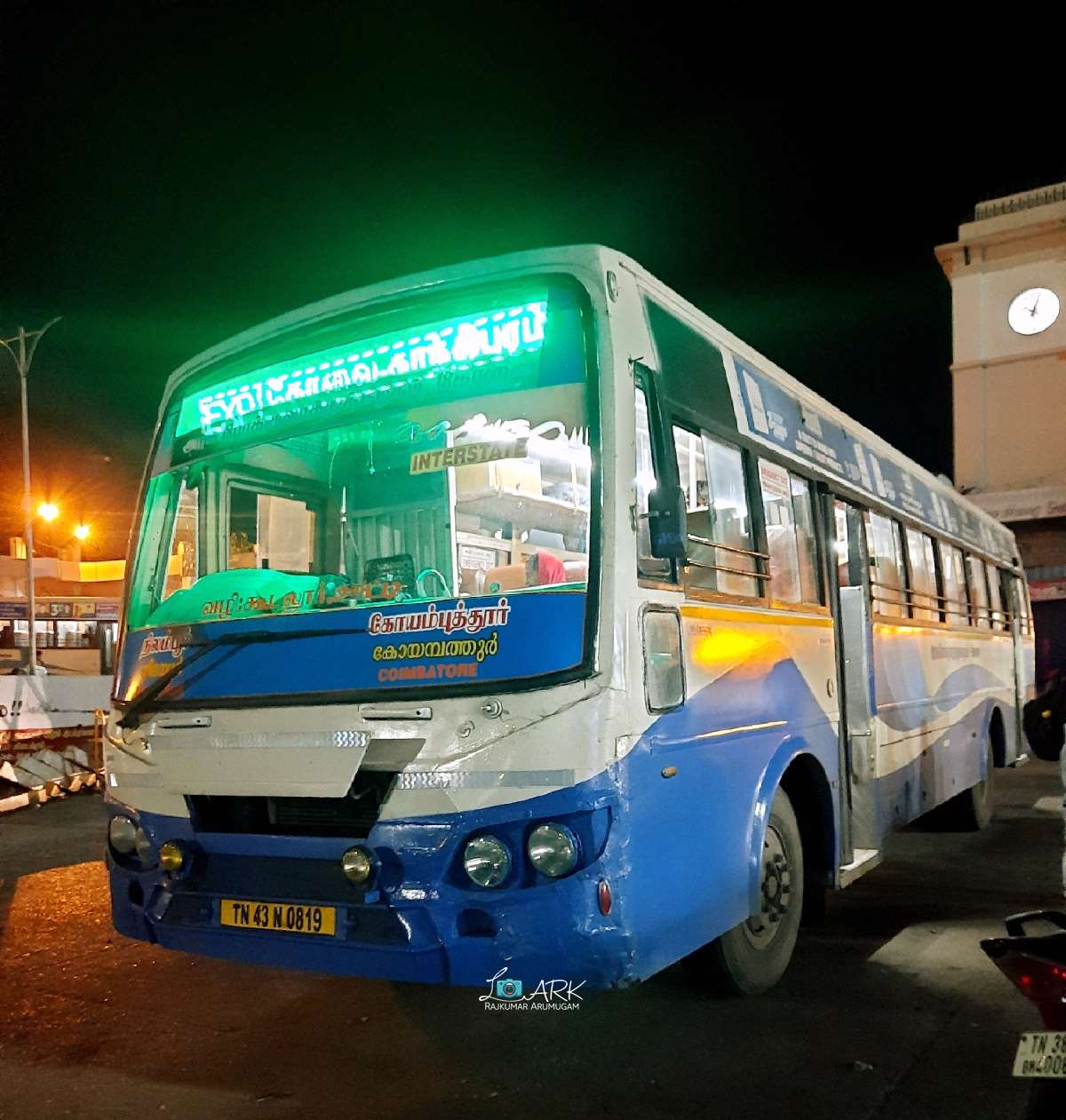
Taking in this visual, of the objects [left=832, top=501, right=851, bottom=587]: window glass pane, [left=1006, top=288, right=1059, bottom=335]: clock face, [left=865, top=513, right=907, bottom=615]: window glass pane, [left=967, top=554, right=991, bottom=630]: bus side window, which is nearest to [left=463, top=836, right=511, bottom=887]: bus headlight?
[left=832, top=501, right=851, bottom=587]: window glass pane

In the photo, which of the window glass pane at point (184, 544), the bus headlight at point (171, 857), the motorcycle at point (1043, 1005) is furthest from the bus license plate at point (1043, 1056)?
the window glass pane at point (184, 544)

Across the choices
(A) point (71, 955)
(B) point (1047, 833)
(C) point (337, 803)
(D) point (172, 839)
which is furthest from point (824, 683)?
(B) point (1047, 833)

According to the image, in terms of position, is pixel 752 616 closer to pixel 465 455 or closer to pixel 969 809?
pixel 465 455

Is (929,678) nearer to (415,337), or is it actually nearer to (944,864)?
(944,864)

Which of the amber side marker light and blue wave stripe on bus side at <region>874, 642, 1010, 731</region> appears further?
blue wave stripe on bus side at <region>874, 642, 1010, 731</region>

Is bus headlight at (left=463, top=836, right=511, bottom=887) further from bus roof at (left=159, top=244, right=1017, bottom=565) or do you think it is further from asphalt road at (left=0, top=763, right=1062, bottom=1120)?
bus roof at (left=159, top=244, right=1017, bottom=565)

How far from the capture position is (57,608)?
104 ft

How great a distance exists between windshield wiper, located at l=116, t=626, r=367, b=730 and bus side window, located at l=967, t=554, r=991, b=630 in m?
7.63

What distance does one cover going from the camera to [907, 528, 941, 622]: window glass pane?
7.73 meters

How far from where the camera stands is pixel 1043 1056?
2662 mm

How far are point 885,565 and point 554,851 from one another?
4.29 m

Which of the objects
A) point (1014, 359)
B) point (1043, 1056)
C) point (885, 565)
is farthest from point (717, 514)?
point (1014, 359)

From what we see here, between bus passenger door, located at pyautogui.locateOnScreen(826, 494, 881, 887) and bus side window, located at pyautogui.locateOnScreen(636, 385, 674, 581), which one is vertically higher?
bus side window, located at pyautogui.locateOnScreen(636, 385, 674, 581)

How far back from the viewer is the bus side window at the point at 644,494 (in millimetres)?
3912
